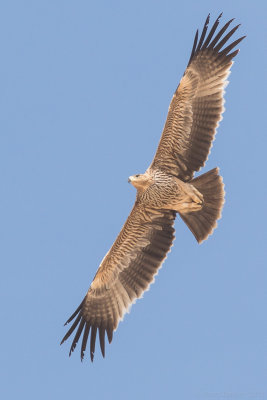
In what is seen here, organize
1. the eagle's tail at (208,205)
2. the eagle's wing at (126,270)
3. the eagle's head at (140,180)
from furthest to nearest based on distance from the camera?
the eagle's wing at (126,270), the eagle's tail at (208,205), the eagle's head at (140,180)

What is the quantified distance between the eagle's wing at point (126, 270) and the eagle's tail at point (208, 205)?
498mm

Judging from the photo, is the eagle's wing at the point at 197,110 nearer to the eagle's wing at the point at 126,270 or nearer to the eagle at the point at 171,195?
the eagle at the point at 171,195

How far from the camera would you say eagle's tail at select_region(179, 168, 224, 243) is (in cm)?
1467

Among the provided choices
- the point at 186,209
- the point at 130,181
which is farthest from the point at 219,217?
the point at 130,181

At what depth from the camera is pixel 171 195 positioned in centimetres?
1480

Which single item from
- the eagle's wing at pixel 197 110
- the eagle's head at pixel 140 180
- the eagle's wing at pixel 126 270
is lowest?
the eagle's wing at pixel 126 270

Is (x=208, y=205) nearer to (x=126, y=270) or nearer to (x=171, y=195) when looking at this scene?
(x=171, y=195)

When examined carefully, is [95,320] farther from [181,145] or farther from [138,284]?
[181,145]

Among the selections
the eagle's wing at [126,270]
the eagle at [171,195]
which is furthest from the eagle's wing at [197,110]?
the eagle's wing at [126,270]

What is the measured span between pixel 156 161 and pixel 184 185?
0.56m

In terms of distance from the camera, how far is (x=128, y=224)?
49.6 ft

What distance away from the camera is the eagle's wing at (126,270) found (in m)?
15.0

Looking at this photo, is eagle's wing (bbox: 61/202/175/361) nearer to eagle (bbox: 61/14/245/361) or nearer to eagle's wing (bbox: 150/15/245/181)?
eagle (bbox: 61/14/245/361)

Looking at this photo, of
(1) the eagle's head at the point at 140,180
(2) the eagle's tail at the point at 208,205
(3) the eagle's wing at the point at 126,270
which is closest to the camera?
(1) the eagle's head at the point at 140,180
